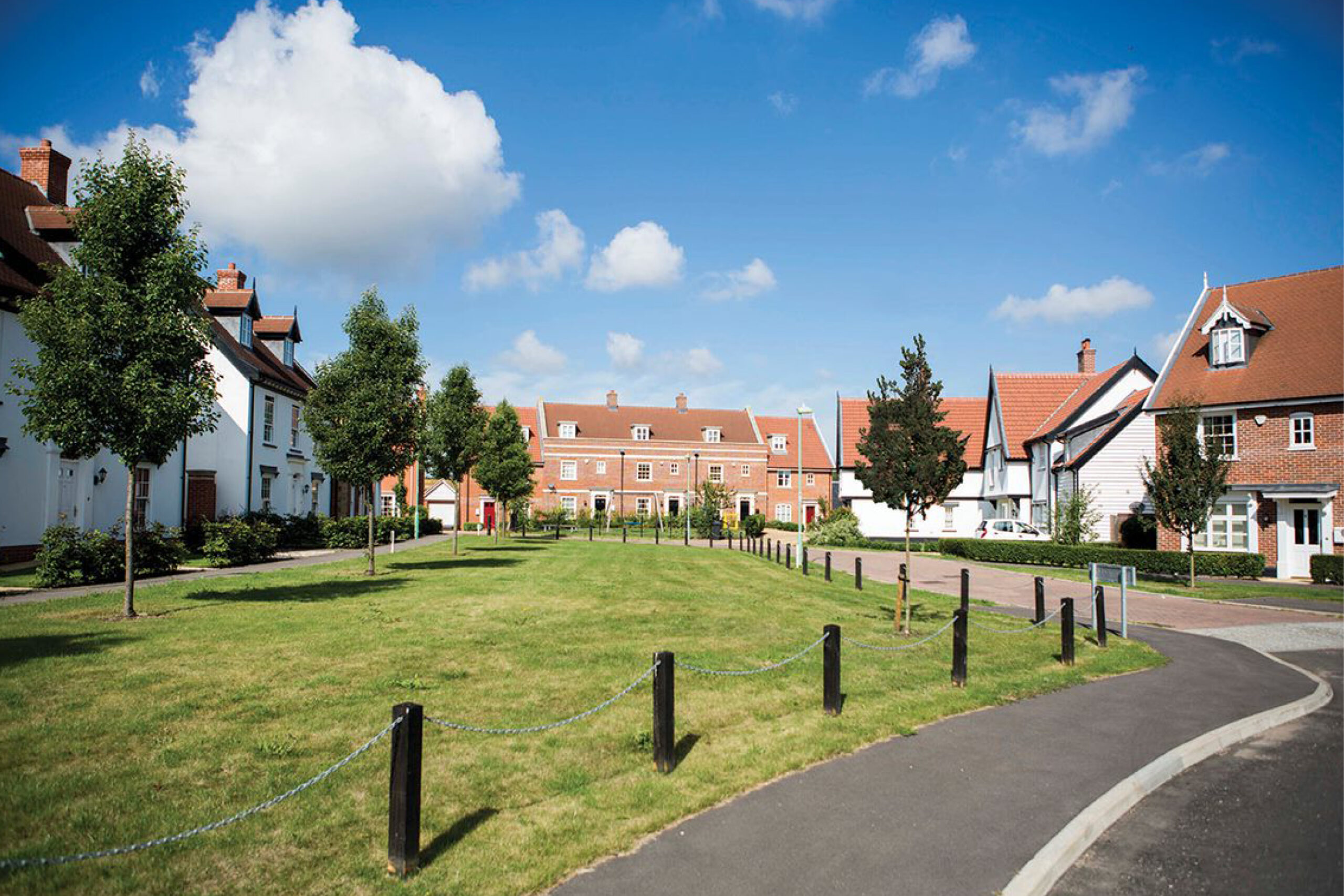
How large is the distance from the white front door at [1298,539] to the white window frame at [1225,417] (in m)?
2.61

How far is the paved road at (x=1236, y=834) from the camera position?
523 centimetres

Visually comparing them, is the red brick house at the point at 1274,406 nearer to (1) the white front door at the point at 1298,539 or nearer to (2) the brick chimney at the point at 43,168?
(1) the white front door at the point at 1298,539

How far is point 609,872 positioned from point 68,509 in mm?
24254

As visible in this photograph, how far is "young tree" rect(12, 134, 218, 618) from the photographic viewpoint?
43.2 feet

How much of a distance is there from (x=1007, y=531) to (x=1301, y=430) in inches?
597

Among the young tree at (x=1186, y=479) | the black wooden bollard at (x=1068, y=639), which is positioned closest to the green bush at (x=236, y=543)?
the black wooden bollard at (x=1068, y=639)

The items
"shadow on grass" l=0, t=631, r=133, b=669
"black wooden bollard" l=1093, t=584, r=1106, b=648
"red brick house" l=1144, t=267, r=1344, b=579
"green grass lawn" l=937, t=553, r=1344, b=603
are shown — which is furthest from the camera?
"red brick house" l=1144, t=267, r=1344, b=579

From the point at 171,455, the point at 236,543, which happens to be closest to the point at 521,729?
the point at 236,543

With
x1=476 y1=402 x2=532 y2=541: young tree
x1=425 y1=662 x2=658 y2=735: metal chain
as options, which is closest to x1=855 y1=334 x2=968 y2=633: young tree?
x1=425 y1=662 x2=658 y2=735: metal chain

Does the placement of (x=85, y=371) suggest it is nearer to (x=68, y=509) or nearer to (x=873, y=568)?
(x=68, y=509)

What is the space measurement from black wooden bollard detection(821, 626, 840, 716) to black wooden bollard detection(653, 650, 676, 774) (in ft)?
8.20

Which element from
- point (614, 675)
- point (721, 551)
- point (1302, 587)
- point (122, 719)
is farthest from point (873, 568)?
point (122, 719)

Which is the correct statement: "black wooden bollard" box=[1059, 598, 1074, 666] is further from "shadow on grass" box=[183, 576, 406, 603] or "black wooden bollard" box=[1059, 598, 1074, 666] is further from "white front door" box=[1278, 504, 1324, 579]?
"white front door" box=[1278, 504, 1324, 579]

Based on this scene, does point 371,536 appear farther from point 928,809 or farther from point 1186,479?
point 1186,479
